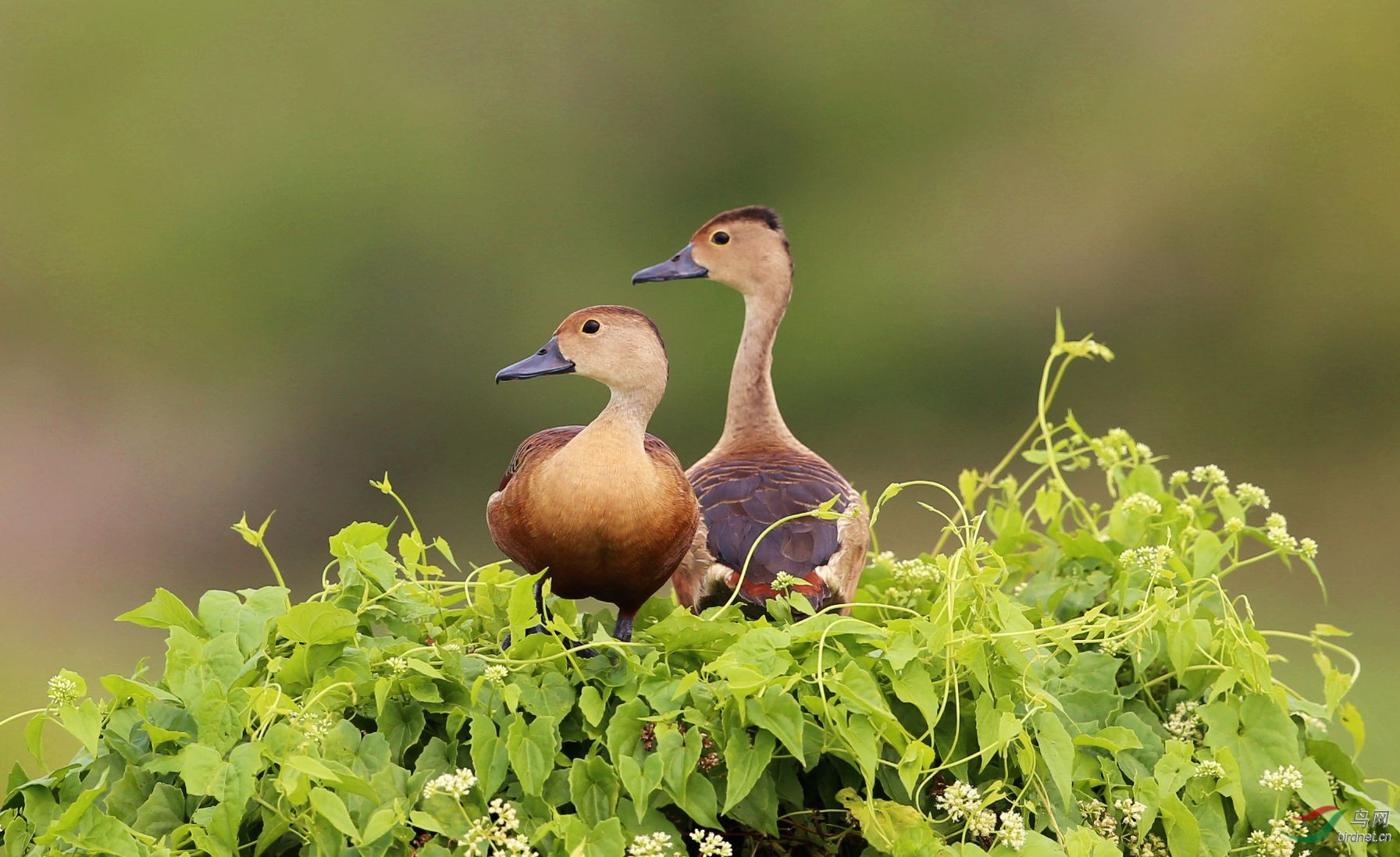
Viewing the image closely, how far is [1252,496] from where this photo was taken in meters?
1.50

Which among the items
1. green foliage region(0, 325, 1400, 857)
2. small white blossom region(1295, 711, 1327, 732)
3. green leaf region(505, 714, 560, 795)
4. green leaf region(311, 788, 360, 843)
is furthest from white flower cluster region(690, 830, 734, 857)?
small white blossom region(1295, 711, 1327, 732)

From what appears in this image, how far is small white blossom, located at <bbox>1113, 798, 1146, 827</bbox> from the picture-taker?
1010mm

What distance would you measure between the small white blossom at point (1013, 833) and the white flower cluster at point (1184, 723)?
30 cm

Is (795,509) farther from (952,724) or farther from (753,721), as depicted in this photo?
(753,721)

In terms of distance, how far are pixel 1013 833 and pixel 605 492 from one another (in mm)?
437

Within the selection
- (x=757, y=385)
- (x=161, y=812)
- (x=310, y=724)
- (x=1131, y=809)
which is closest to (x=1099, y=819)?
(x=1131, y=809)

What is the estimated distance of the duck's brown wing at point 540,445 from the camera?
121 cm

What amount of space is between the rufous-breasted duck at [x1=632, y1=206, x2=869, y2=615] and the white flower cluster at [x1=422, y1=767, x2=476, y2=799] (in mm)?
333

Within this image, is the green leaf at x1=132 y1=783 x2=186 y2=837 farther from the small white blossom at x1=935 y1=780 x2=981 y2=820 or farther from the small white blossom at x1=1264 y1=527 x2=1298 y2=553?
the small white blossom at x1=1264 y1=527 x2=1298 y2=553

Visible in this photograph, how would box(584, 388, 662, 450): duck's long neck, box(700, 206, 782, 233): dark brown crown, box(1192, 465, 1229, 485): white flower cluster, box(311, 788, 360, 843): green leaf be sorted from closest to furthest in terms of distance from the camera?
1. box(311, 788, 360, 843): green leaf
2. box(584, 388, 662, 450): duck's long neck
3. box(1192, 465, 1229, 485): white flower cluster
4. box(700, 206, 782, 233): dark brown crown

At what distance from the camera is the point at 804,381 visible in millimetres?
3518

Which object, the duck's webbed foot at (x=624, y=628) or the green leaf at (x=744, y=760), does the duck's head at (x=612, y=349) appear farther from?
the green leaf at (x=744, y=760)

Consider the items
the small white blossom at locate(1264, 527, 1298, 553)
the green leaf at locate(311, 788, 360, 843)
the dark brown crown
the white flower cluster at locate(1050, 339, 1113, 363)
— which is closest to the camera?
the green leaf at locate(311, 788, 360, 843)

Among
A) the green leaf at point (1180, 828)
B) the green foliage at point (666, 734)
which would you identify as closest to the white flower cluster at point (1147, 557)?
the green foliage at point (666, 734)
